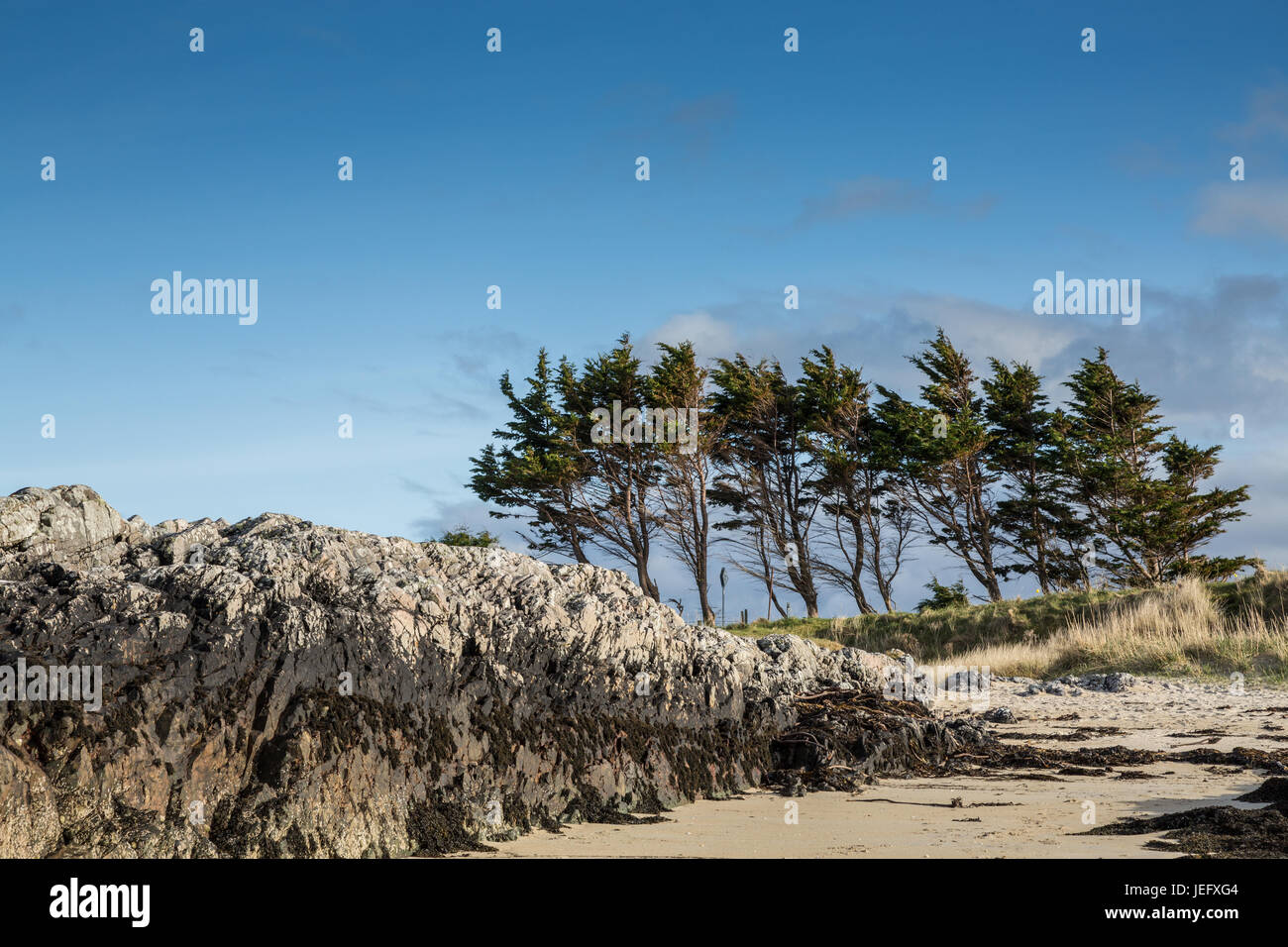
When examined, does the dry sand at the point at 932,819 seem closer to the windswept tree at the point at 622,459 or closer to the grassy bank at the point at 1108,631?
the grassy bank at the point at 1108,631

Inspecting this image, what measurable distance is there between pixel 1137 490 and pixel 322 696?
32.7 m

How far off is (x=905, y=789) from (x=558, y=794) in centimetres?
234

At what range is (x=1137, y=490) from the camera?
32.0 m

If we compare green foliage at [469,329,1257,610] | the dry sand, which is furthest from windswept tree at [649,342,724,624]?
the dry sand

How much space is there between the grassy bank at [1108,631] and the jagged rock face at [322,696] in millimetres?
9740

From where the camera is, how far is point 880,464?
1324 inches

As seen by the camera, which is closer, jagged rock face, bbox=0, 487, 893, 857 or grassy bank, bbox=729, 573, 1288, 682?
jagged rock face, bbox=0, 487, 893, 857

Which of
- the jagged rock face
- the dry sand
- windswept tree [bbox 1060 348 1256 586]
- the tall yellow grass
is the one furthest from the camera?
windswept tree [bbox 1060 348 1256 586]

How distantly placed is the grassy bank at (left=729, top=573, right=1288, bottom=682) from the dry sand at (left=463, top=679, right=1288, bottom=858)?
6.38m

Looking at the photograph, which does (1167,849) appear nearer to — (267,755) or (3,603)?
(267,755)

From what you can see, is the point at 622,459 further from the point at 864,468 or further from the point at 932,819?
the point at 932,819

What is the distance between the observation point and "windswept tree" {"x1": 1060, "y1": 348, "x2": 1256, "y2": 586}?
3178cm

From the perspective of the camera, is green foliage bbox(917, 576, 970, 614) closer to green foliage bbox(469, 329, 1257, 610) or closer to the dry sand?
green foliage bbox(469, 329, 1257, 610)
